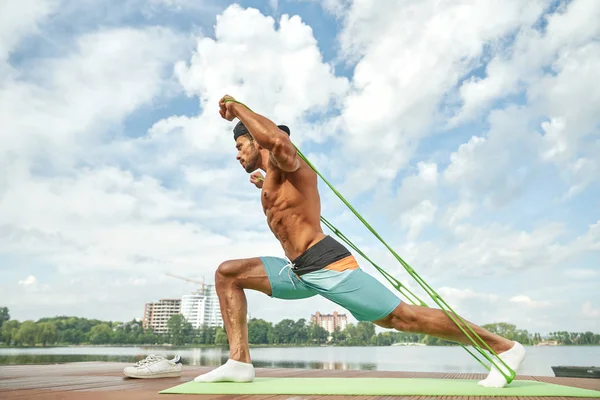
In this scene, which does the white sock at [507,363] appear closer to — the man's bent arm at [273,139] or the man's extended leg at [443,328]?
the man's extended leg at [443,328]

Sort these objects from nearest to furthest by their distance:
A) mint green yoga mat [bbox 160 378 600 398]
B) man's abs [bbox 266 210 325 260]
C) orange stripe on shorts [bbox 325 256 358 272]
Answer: mint green yoga mat [bbox 160 378 600 398] → orange stripe on shorts [bbox 325 256 358 272] → man's abs [bbox 266 210 325 260]

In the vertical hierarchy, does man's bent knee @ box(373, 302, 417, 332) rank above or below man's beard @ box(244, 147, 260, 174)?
below

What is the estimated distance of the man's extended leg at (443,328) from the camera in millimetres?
3260

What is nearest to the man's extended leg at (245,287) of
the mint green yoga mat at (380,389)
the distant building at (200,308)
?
the mint green yoga mat at (380,389)

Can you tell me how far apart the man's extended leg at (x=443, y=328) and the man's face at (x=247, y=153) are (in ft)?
5.36

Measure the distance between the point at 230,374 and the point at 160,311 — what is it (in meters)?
187

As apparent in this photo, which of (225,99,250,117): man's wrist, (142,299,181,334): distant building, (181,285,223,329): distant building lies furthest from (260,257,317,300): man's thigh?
(142,299,181,334): distant building

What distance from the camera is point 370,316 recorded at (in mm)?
3275

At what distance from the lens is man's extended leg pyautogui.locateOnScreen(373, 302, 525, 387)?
3.26 metres

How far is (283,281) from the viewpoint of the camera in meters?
3.65

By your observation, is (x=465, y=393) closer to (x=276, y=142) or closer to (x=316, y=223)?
(x=316, y=223)

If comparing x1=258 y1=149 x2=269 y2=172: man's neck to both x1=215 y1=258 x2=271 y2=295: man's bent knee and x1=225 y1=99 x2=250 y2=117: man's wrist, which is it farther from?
x1=215 y1=258 x2=271 y2=295: man's bent knee

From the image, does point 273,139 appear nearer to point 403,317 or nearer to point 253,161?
point 253,161

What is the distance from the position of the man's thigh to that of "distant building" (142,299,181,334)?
183m
